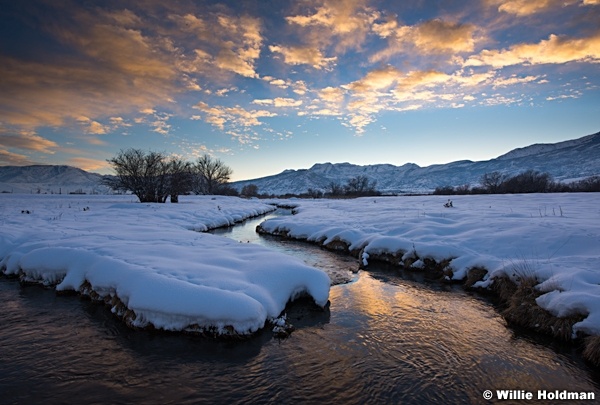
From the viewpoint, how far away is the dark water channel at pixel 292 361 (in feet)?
16.1

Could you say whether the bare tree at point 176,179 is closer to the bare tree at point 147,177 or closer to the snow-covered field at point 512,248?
the bare tree at point 147,177

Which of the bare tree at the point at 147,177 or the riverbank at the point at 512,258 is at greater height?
the bare tree at the point at 147,177

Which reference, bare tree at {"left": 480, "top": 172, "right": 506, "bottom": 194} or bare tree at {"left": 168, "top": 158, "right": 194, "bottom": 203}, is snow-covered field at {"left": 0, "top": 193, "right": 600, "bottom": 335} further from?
bare tree at {"left": 480, "top": 172, "right": 506, "bottom": 194}

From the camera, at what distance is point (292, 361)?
19.2ft

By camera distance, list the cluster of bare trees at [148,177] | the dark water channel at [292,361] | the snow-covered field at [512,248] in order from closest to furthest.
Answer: the dark water channel at [292,361]
the snow-covered field at [512,248]
the cluster of bare trees at [148,177]

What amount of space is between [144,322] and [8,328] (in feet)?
10.5

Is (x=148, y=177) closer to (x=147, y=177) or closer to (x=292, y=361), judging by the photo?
(x=147, y=177)

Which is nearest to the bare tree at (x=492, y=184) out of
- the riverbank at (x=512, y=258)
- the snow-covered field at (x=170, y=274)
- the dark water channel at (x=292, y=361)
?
the riverbank at (x=512, y=258)

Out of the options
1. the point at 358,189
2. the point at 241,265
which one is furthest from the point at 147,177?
the point at 358,189

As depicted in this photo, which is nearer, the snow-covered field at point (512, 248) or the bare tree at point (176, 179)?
the snow-covered field at point (512, 248)

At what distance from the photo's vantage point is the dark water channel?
16.1 ft

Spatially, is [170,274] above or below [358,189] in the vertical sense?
below

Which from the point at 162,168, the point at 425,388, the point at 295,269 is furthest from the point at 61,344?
the point at 162,168

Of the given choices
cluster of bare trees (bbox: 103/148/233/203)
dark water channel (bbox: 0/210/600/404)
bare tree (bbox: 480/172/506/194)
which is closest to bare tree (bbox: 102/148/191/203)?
cluster of bare trees (bbox: 103/148/233/203)
